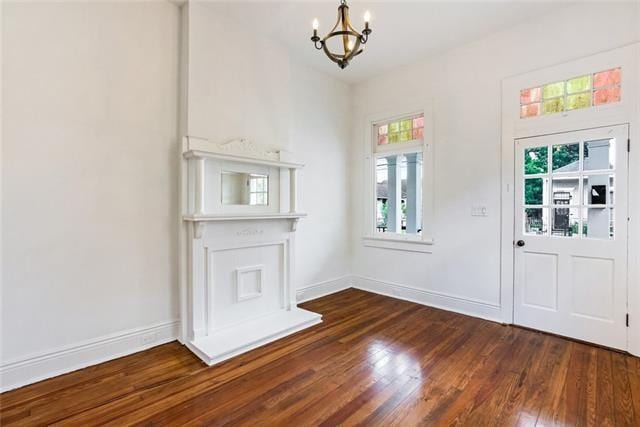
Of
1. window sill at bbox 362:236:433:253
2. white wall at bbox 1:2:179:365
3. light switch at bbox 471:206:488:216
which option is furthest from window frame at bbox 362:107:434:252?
white wall at bbox 1:2:179:365

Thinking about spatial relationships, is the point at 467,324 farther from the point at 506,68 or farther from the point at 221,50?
the point at 221,50

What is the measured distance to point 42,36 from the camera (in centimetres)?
227

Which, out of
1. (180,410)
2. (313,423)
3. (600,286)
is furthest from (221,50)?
(600,286)

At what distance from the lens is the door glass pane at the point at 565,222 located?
2.96m

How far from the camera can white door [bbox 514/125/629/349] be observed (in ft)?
9.00

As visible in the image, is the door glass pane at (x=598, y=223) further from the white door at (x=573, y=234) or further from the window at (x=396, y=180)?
the window at (x=396, y=180)

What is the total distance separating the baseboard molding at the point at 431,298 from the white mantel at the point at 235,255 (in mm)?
1393

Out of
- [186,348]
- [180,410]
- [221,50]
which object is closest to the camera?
[180,410]

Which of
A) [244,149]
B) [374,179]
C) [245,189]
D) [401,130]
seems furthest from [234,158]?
[401,130]

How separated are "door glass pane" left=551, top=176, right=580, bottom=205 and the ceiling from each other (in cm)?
167

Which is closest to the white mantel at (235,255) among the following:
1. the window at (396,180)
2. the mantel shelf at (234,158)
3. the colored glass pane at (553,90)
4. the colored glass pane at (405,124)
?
the mantel shelf at (234,158)

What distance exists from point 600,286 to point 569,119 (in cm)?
160

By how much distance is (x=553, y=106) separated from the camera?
10.0 feet

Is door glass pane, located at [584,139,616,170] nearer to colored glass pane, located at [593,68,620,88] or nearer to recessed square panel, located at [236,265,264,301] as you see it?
colored glass pane, located at [593,68,620,88]
